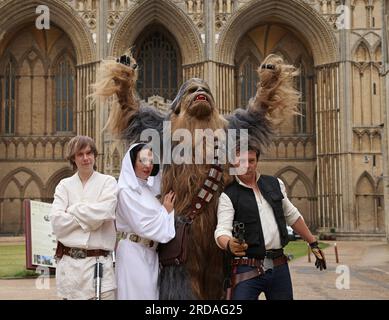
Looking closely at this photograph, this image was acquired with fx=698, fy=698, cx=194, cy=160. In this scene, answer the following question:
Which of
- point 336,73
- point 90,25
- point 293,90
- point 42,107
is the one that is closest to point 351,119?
point 336,73

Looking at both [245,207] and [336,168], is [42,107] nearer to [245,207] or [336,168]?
[336,168]

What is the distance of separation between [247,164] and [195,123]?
27.6 inches

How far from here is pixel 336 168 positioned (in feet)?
104

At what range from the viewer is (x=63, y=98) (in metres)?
35.0

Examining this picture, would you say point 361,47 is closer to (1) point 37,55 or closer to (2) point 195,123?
(1) point 37,55

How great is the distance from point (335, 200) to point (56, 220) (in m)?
27.8

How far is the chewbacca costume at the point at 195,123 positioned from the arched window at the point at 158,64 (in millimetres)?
28748

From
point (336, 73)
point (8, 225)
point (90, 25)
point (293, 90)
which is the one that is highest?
point (90, 25)

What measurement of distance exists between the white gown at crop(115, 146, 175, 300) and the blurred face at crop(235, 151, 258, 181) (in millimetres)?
609

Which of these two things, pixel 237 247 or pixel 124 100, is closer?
pixel 237 247

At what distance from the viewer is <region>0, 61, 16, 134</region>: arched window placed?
3462 cm

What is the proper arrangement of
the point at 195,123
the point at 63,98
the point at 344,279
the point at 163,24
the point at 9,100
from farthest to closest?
the point at 63,98
the point at 9,100
the point at 163,24
the point at 344,279
the point at 195,123

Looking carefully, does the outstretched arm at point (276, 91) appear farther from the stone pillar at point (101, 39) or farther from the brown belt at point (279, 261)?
the stone pillar at point (101, 39)

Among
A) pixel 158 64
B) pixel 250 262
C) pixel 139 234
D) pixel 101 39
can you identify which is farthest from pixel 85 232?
pixel 158 64
